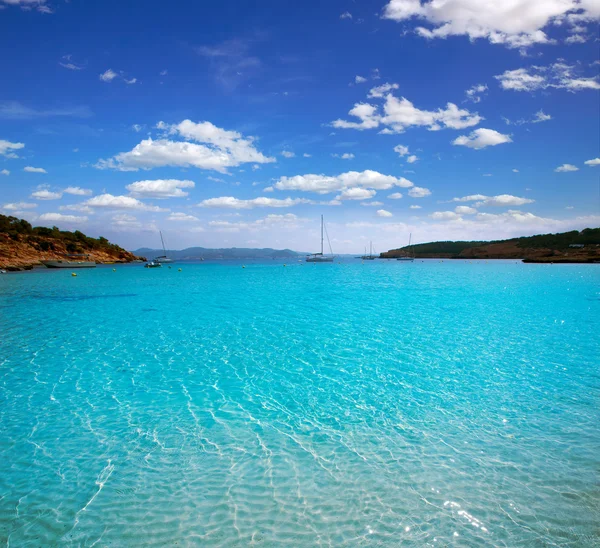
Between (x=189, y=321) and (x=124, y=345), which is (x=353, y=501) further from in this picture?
(x=189, y=321)

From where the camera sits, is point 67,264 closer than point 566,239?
Yes

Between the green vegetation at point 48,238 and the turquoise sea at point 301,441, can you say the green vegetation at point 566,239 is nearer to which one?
the turquoise sea at point 301,441

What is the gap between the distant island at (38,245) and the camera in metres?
94.7

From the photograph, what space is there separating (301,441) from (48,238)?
141790 millimetres

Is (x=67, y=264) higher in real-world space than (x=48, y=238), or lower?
lower

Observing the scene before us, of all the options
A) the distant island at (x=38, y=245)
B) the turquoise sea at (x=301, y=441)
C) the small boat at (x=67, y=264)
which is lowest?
the turquoise sea at (x=301, y=441)

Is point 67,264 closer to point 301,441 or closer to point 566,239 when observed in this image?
point 301,441

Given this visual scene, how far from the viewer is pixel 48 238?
117688mm

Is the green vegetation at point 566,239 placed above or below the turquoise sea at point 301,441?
above

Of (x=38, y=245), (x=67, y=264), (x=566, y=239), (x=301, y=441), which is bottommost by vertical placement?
(x=301, y=441)

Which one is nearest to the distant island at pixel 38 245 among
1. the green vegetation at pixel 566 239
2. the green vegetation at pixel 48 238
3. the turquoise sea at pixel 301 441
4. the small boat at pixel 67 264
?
the green vegetation at pixel 48 238

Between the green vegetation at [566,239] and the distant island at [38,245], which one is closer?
the distant island at [38,245]

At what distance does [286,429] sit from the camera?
30.0ft

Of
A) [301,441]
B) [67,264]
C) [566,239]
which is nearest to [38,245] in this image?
[67,264]
